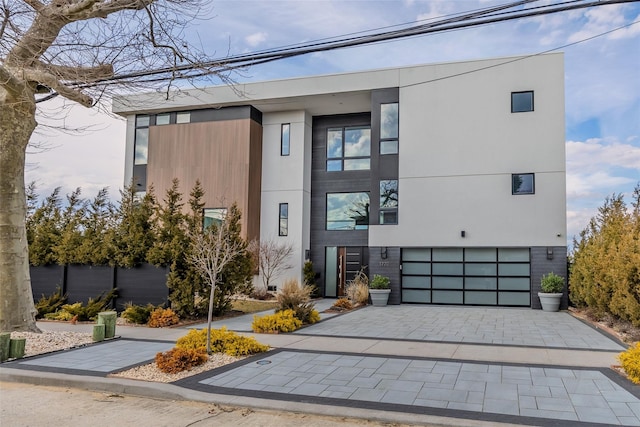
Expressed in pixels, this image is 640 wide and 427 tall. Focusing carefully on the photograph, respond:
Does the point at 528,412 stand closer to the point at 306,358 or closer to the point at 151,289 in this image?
the point at 306,358

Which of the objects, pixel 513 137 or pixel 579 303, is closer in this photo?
pixel 579 303

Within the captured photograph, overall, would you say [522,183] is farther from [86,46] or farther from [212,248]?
[86,46]

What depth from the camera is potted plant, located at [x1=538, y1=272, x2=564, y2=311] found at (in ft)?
51.5

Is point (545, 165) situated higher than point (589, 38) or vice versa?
point (589, 38)

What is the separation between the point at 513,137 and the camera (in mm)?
17109

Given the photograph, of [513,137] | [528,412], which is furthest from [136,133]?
[528,412]

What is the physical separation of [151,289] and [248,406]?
803 centimetres

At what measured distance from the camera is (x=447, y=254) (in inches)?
703

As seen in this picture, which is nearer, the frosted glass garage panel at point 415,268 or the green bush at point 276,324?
the green bush at point 276,324

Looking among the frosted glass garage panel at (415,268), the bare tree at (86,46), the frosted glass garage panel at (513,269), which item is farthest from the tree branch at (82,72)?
the frosted glass garage panel at (513,269)

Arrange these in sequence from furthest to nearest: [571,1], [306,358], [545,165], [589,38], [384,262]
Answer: [384,262] < [545,165] < [589,38] < [306,358] < [571,1]

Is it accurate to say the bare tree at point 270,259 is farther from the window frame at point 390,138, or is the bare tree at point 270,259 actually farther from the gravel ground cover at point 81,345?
the gravel ground cover at point 81,345

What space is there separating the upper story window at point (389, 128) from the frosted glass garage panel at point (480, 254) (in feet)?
15.2

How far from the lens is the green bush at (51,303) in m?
12.9
